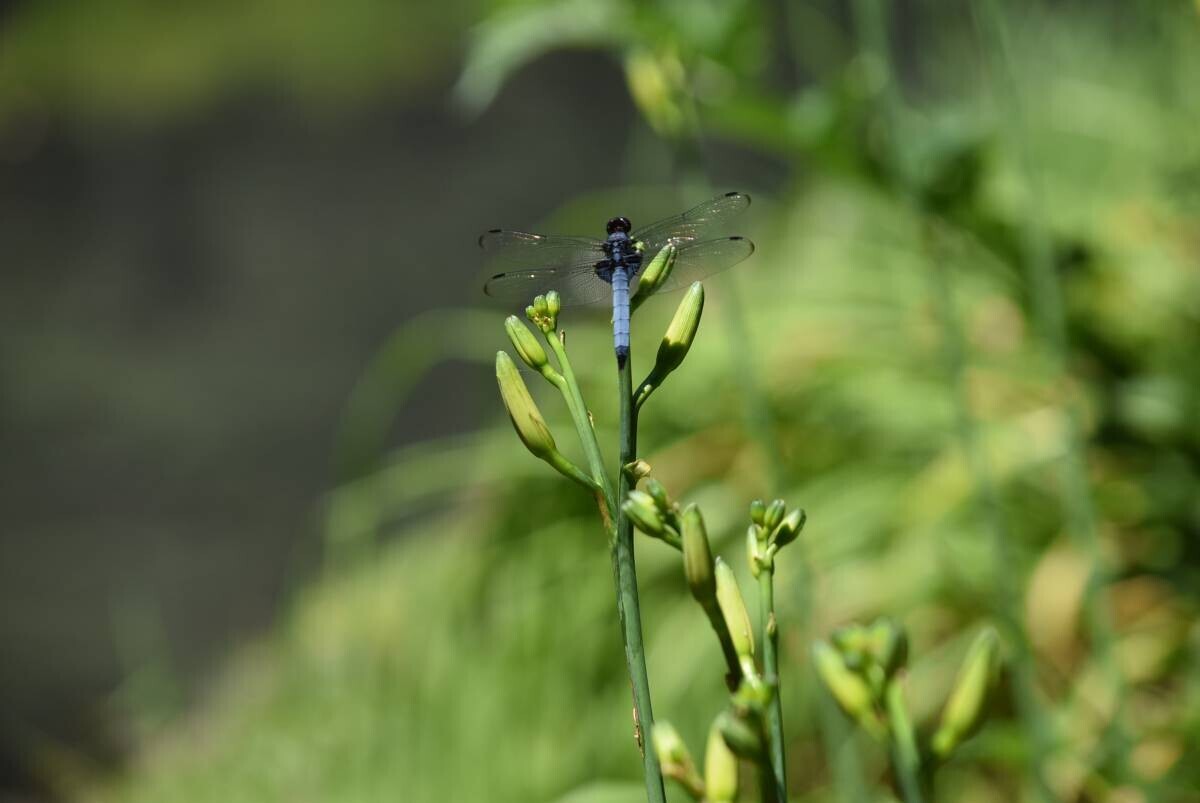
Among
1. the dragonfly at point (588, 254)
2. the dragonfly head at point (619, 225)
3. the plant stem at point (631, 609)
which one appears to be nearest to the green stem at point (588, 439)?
the plant stem at point (631, 609)

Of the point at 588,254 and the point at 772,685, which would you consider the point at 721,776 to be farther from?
the point at 588,254

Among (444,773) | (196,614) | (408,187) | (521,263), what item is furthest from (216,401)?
(521,263)

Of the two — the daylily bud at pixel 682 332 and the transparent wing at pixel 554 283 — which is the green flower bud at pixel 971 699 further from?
the transparent wing at pixel 554 283

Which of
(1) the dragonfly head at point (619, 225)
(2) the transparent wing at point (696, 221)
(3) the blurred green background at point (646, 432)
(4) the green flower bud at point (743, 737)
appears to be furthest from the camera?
(3) the blurred green background at point (646, 432)

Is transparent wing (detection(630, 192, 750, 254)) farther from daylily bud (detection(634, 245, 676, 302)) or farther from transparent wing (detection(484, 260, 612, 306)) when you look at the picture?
daylily bud (detection(634, 245, 676, 302))

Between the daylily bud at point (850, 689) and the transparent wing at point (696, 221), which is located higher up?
the transparent wing at point (696, 221)

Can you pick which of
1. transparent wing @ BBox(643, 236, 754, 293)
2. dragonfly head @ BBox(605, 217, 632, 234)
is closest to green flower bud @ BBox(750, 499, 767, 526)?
dragonfly head @ BBox(605, 217, 632, 234)
